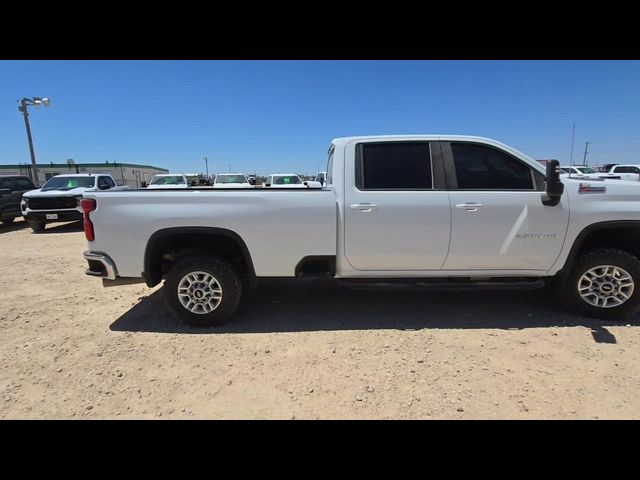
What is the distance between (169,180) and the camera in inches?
667

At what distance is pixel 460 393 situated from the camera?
2572 millimetres

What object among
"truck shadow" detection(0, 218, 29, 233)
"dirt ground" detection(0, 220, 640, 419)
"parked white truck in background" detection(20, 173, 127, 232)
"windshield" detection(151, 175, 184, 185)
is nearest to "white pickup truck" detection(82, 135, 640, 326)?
"dirt ground" detection(0, 220, 640, 419)

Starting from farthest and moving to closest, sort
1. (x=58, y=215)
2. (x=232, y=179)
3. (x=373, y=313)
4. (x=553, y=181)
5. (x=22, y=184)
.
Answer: (x=232, y=179)
(x=22, y=184)
(x=58, y=215)
(x=373, y=313)
(x=553, y=181)

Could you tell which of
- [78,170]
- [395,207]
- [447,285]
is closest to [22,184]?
[395,207]

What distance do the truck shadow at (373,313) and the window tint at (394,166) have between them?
1.17m

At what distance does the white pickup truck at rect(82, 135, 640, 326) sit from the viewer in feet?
11.4

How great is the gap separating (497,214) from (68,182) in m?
14.0

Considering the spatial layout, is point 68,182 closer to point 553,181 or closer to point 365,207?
point 365,207

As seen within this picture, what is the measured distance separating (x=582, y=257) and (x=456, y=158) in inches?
66.1

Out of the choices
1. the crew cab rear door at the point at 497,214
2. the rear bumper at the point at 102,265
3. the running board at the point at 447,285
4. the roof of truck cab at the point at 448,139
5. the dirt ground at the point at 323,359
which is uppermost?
the roof of truck cab at the point at 448,139

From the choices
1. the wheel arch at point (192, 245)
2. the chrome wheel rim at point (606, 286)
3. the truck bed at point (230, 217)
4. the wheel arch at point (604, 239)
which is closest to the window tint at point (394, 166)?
the truck bed at point (230, 217)

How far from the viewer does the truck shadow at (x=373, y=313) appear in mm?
3676

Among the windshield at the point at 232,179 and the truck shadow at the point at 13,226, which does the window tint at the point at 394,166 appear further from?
the windshield at the point at 232,179

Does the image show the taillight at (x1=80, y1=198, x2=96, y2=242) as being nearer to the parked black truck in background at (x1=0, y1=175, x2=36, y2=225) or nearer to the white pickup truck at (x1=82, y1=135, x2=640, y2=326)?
the white pickup truck at (x1=82, y1=135, x2=640, y2=326)
